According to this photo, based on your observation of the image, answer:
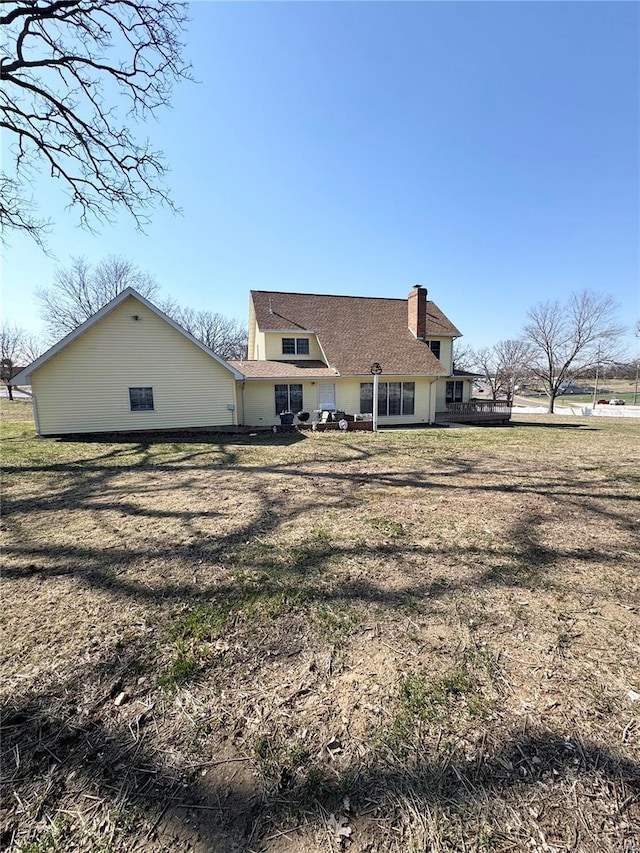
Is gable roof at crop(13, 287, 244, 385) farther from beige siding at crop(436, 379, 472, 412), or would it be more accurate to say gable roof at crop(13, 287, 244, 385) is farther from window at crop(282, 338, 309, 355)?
beige siding at crop(436, 379, 472, 412)

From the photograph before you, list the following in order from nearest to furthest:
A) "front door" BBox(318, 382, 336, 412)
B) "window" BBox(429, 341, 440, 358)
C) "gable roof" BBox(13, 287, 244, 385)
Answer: "gable roof" BBox(13, 287, 244, 385) → "front door" BBox(318, 382, 336, 412) → "window" BBox(429, 341, 440, 358)

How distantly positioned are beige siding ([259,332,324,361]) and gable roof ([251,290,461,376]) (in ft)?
1.08

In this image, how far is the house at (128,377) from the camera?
13.0 metres

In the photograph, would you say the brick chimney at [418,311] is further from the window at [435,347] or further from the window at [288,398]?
the window at [288,398]

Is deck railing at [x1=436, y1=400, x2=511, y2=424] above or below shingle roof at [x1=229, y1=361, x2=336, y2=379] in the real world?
below

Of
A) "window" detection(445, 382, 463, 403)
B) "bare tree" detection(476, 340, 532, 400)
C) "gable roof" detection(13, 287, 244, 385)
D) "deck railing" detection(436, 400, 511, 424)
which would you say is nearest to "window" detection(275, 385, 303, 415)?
"gable roof" detection(13, 287, 244, 385)

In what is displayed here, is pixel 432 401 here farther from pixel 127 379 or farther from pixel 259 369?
pixel 127 379

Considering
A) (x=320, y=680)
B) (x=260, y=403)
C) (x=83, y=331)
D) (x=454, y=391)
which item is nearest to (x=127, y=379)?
(x=83, y=331)

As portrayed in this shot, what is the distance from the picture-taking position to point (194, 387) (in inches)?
583

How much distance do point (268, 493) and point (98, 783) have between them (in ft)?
15.3

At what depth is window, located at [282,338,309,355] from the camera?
1881cm

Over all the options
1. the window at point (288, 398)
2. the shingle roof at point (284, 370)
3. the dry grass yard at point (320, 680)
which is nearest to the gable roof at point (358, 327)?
the shingle roof at point (284, 370)

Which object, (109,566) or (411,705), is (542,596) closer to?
(411,705)

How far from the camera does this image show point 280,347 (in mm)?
18750
